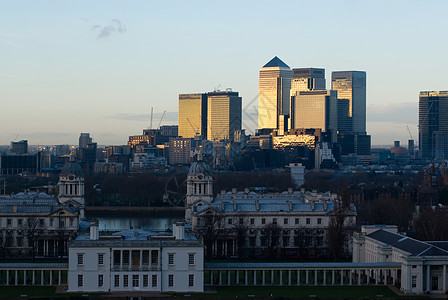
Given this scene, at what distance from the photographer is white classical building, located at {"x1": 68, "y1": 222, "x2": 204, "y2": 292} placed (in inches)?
2621

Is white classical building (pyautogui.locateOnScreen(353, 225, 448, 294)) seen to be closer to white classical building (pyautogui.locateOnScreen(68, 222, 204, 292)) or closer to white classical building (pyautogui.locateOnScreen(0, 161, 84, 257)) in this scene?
white classical building (pyautogui.locateOnScreen(68, 222, 204, 292))

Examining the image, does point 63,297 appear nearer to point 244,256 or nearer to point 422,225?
point 244,256

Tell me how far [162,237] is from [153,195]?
90777 millimetres

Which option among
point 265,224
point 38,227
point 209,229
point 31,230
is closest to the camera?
point 209,229

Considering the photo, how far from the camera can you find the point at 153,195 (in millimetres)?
159000

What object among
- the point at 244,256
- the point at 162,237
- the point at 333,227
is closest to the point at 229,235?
the point at 244,256

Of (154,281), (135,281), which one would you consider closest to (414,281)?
(154,281)

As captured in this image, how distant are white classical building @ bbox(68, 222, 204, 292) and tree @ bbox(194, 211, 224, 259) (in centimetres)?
1707

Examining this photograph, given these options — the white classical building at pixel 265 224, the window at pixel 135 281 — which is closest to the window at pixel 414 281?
the window at pixel 135 281

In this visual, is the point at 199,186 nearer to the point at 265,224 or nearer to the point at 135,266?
the point at 265,224

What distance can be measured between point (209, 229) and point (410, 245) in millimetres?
20725

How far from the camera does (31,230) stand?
87.8 m

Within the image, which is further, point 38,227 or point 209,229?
point 38,227

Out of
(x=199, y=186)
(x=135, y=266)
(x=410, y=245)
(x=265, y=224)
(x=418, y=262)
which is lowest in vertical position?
(x=135, y=266)
